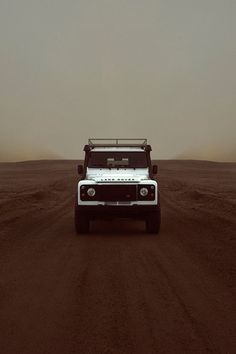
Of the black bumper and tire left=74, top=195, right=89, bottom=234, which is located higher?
Result: the black bumper

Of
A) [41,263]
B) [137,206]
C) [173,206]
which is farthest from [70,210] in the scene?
[41,263]

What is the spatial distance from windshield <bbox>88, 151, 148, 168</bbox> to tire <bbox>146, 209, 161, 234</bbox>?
1.87 meters

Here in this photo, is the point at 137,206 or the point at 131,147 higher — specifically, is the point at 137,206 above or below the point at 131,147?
below

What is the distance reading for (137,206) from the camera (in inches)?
563

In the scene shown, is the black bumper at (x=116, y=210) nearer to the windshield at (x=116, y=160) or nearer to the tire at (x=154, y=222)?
the tire at (x=154, y=222)

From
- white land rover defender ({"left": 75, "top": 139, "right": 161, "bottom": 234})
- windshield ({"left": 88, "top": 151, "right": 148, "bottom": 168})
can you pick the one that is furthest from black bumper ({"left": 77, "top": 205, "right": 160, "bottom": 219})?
windshield ({"left": 88, "top": 151, "right": 148, "bottom": 168})

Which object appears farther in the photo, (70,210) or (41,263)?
(70,210)

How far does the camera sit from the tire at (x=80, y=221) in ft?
47.0

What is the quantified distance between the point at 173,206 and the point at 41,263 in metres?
14.9

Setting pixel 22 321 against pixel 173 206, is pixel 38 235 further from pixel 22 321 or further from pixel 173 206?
pixel 173 206

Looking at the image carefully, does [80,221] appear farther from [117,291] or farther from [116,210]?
[117,291]

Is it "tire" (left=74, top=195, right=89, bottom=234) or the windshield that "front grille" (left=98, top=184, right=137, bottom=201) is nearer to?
"tire" (left=74, top=195, right=89, bottom=234)

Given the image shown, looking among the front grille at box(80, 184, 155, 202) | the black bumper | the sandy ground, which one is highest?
the front grille at box(80, 184, 155, 202)

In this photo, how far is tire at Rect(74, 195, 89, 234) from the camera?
14326mm
